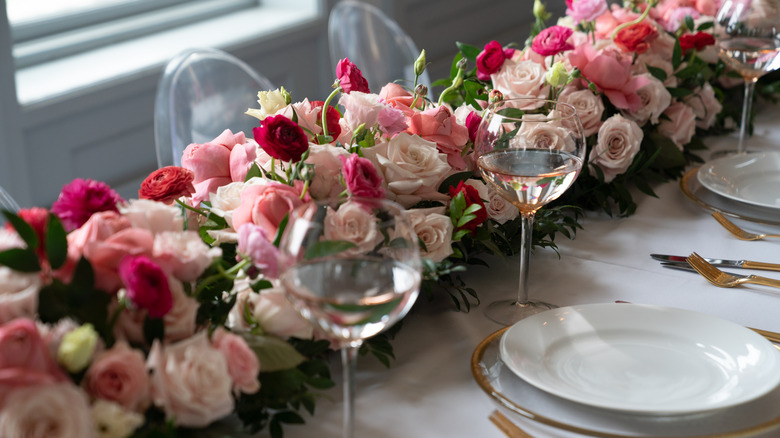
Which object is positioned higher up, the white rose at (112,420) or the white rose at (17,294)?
the white rose at (17,294)

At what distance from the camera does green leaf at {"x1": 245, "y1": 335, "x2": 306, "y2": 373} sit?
0.73 m

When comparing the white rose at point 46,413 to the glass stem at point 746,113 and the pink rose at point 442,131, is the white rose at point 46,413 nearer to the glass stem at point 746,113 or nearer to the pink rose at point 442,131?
the pink rose at point 442,131

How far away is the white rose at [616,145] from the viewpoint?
132 cm

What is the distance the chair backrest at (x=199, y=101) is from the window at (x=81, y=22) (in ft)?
3.41

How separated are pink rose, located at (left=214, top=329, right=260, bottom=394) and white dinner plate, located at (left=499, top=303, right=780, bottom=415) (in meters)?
0.26

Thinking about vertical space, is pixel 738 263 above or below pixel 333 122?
below

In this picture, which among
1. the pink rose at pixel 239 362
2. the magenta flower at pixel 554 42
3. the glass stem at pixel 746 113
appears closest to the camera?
the pink rose at pixel 239 362

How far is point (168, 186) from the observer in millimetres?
917

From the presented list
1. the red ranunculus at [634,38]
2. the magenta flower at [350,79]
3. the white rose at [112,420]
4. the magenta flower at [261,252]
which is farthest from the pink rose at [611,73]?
the white rose at [112,420]

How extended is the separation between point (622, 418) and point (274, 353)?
1.09 ft

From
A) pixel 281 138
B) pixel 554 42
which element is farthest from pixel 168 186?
pixel 554 42

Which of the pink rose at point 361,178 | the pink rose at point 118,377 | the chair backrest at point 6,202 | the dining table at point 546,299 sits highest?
the pink rose at point 361,178

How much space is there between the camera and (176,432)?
65 centimetres

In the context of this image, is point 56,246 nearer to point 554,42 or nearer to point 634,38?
point 554,42
